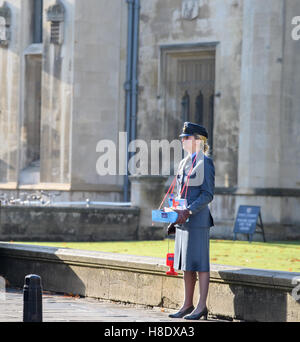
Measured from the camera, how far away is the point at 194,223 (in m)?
8.91

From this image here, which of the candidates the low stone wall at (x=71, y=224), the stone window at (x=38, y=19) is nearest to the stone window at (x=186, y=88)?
the stone window at (x=38, y=19)

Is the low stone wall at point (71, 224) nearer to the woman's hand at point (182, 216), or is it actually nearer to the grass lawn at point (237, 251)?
the grass lawn at point (237, 251)

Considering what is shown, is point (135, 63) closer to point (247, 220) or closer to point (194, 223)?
point (247, 220)

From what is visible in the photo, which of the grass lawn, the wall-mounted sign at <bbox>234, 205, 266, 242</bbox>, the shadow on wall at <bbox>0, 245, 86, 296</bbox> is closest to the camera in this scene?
the shadow on wall at <bbox>0, 245, 86, 296</bbox>

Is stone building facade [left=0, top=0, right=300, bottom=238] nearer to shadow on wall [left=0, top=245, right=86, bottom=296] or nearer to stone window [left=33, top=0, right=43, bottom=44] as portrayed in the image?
stone window [left=33, top=0, right=43, bottom=44]

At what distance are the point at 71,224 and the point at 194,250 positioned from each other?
404 inches

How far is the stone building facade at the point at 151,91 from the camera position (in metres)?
21.4

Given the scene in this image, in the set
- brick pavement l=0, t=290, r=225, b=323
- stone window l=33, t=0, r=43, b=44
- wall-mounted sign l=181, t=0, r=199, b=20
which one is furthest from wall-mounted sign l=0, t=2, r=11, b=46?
brick pavement l=0, t=290, r=225, b=323

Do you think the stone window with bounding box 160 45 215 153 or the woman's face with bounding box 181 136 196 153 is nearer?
the woman's face with bounding box 181 136 196 153

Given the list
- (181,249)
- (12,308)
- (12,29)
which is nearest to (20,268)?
(12,308)

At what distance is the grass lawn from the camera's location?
13430 mm

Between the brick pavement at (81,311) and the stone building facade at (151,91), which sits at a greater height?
the stone building facade at (151,91)

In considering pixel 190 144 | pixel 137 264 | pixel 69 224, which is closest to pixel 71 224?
pixel 69 224

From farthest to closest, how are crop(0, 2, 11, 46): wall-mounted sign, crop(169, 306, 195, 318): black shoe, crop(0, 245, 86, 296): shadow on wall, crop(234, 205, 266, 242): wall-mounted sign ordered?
1. crop(0, 2, 11, 46): wall-mounted sign
2. crop(234, 205, 266, 242): wall-mounted sign
3. crop(0, 245, 86, 296): shadow on wall
4. crop(169, 306, 195, 318): black shoe
